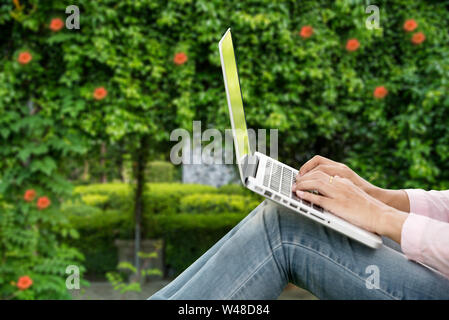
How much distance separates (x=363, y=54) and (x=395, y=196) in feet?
7.12

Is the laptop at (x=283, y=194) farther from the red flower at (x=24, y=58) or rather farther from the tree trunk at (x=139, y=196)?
the tree trunk at (x=139, y=196)

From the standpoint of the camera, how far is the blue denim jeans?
96 centimetres

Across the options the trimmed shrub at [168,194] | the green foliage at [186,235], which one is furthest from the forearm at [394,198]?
the trimmed shrub at [168,194]

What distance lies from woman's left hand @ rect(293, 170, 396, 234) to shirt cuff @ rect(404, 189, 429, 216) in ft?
1.06

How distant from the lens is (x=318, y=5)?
302 centimetres

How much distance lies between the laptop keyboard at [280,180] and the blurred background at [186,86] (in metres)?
1.57

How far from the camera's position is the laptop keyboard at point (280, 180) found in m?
1.09

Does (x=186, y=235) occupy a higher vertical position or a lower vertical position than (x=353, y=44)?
lower

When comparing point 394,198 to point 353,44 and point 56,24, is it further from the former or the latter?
point 56,24

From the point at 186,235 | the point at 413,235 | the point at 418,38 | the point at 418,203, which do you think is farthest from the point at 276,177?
the point at 186,235

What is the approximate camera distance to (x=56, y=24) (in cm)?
283

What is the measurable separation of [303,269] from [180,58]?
2175 mm

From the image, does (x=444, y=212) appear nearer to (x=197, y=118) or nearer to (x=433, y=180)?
(x=433, y=180)

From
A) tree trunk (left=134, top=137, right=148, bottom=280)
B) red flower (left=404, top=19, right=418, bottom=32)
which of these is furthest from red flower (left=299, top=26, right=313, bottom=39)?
tree trunk (left=134, top=137, right=148, bottom=280)
